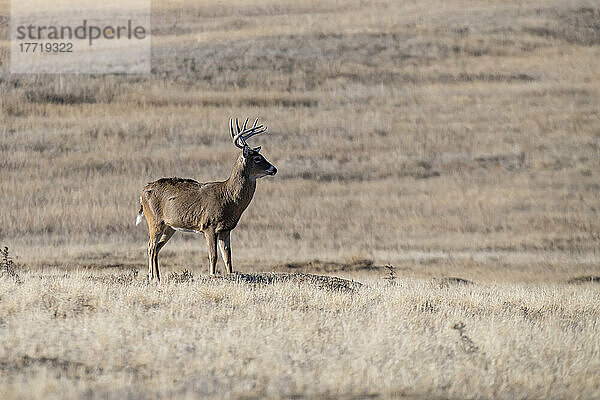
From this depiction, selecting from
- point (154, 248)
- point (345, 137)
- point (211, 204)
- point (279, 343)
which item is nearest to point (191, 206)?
point (211, 204)

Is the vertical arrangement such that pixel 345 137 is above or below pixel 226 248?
above

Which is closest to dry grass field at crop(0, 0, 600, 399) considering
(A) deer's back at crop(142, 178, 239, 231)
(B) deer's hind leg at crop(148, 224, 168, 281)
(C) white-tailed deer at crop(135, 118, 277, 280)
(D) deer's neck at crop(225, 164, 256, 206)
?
(B) deer's hind leg at crop(148, 224, 168, 281)

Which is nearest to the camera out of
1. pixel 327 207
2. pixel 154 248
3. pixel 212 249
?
pixel 212 249

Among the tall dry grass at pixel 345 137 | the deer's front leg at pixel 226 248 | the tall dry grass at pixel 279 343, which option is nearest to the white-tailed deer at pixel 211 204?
the deer's front leg at pixel 226 248

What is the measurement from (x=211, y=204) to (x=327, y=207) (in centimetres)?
1636

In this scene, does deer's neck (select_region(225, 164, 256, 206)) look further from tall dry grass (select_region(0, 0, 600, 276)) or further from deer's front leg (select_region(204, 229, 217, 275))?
tall dry grass (select_region(0, 0, 600, 276))

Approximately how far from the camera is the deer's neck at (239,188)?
16594 mm

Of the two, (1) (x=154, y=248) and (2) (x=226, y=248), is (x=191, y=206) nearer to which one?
(2) (x=226, y=248)

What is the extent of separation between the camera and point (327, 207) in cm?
3272

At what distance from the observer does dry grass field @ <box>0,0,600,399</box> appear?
34.9 ft

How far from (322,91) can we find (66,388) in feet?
112

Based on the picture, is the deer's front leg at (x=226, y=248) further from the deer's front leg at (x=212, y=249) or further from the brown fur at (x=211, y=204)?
the deer's front leg at (x=212, y=249)

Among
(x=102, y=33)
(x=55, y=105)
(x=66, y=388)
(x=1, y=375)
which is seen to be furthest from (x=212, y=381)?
(x=102, y=33)

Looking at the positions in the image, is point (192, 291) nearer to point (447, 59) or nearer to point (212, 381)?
point (212, 381)
